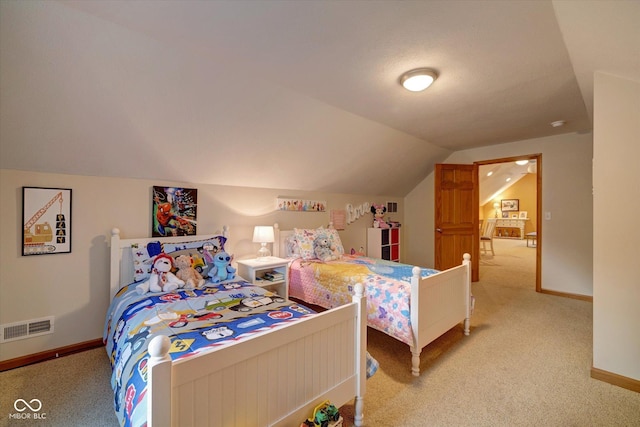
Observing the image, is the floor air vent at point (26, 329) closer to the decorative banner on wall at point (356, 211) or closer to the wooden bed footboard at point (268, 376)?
the wooden bed footboard at point (268, 376)

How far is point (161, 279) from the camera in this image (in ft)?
7.33

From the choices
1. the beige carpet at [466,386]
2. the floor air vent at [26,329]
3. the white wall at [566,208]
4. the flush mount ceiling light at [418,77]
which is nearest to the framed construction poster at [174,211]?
the floor air vent at [26,329]

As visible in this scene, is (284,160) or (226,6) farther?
(284,160)

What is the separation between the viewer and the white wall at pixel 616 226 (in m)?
1.88

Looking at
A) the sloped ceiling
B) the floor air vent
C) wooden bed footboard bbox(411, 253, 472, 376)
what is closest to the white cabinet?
wooden bed footboard bbox(411, 253, 472, 376)

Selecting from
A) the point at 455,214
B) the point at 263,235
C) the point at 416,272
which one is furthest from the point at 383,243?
the point at 416,272

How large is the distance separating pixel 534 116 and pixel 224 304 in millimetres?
3786

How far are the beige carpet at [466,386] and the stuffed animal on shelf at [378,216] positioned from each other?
223 centimetres

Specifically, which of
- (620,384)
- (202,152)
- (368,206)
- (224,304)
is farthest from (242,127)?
(620,384)

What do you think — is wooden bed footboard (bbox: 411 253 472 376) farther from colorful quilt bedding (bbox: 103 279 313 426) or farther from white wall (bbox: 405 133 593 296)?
white wall (bbox: 405 133 593 296)

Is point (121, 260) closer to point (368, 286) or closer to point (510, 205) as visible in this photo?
point (368, 286)

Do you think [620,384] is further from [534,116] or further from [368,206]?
[368,206]

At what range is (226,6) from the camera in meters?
→ 1.43

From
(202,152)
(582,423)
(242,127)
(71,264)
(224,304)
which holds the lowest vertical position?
(582,423)
